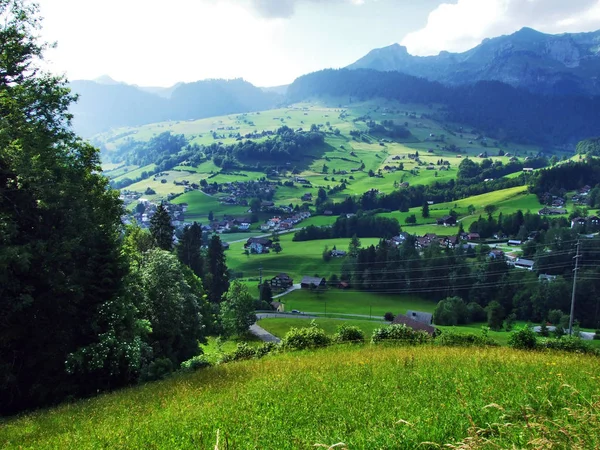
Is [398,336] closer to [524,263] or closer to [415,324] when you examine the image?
[415,324]

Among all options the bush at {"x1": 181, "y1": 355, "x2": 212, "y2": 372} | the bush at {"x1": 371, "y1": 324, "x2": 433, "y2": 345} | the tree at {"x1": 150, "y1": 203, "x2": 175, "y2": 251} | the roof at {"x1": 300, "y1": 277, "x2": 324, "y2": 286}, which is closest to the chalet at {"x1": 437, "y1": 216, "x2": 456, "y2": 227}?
the roof at {"x1": 300, "y1": 277, "x2": 324, "y2": 286}

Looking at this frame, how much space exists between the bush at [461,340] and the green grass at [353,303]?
204 ft

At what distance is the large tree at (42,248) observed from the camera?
19.8 meters

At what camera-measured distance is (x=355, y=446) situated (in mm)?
7340

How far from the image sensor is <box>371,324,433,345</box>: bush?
22.6 metres

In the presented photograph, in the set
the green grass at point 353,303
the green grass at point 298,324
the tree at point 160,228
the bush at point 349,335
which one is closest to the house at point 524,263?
the green grass at point 353,303

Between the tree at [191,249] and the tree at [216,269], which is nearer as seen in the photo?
the tree at [191,249]

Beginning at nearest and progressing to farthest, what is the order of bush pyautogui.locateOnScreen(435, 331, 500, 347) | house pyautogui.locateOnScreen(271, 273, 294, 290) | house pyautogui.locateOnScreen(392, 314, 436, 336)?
bush pyautogui.locateOnScreen(435, 331, 500, 347) < house pyautogui.locateOnScreen(392, 314, 436, 336) < house pyautogui.locateOnScreen(271, 273, 294, 290)

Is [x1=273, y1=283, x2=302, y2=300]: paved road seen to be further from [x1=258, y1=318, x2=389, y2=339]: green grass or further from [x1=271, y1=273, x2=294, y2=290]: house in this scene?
[x1=258, y1=318, x2=389, y2=339]: green grass

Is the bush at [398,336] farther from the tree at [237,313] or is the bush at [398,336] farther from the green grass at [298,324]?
the tree at [237,313]

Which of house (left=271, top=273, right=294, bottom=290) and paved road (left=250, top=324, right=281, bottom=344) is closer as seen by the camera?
paved road (left=250, top=324, right=281, bottom=344)

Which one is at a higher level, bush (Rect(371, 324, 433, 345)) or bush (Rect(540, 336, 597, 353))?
bush (Rect(540, 336, 597, 353))

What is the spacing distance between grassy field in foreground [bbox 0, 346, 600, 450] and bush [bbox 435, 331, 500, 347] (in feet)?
16.2

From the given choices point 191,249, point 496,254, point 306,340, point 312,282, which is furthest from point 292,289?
point 306,340
